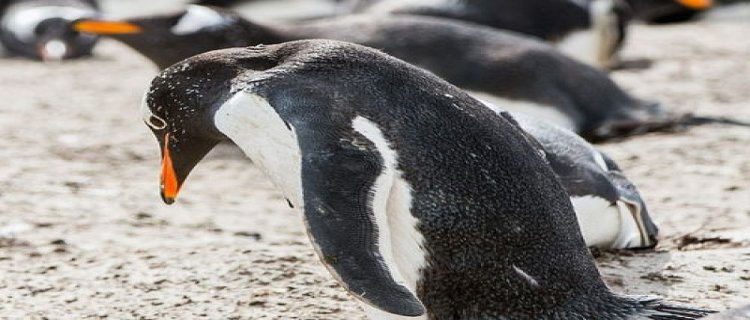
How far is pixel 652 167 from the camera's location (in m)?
5.26

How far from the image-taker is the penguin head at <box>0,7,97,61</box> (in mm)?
8867

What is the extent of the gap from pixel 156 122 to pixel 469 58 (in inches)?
121

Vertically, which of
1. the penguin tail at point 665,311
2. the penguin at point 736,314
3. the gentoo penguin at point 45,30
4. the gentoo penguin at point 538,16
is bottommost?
the gentoo penguin at point 45,30

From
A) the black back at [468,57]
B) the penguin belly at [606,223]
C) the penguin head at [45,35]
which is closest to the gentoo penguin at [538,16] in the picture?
the black back at [468,57]

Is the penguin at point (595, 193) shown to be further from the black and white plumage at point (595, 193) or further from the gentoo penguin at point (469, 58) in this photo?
the gentoo penguin at point (469, 58)

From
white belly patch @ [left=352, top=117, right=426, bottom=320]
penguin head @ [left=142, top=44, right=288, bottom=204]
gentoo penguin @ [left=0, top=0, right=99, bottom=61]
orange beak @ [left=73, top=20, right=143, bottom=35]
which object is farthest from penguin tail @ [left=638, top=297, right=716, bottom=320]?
gentoo penguin @ [left=0, top=0, right=99, bottom=61]

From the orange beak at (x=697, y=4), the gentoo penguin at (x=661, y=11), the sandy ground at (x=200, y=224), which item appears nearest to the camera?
the sandy ground at (x=200, y=224)

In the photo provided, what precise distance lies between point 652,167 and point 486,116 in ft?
7.58

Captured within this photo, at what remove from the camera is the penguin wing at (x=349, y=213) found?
8.88 feet

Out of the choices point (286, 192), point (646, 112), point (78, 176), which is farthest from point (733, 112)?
point (286, 192)

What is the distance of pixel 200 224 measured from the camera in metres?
4.50

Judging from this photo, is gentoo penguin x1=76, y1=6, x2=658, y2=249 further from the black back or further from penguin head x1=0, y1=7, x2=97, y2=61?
penguin head x1=0, y1=7, x2=97, y2=61

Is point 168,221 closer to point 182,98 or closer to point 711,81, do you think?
point 182,98

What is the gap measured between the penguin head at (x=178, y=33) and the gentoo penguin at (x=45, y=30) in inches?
84.1
